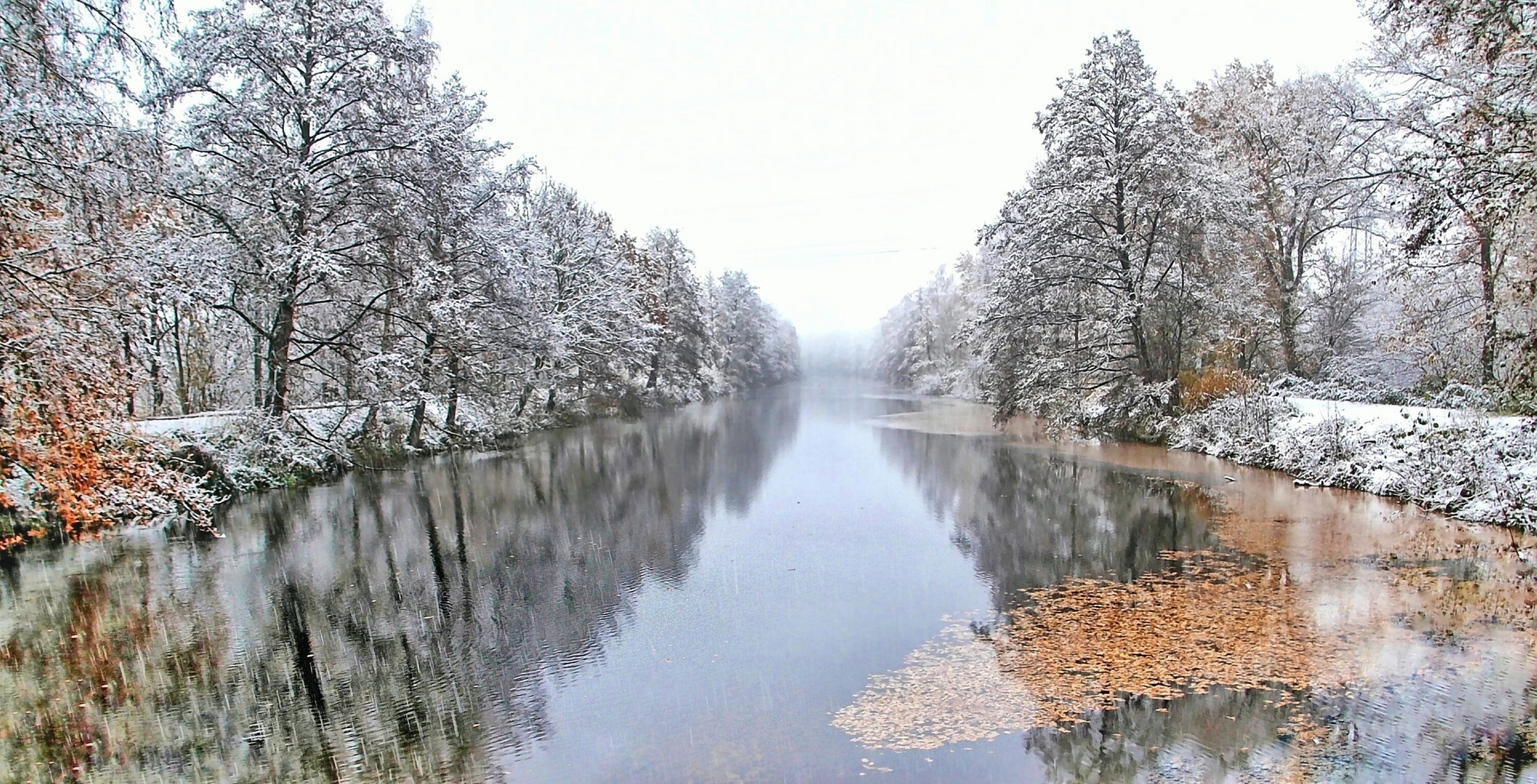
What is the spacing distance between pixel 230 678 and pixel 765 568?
577 cm

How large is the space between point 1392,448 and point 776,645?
1243 centimetres

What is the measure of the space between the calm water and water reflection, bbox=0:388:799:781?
0.04 metres

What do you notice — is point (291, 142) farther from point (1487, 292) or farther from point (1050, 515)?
point (1487, 292)

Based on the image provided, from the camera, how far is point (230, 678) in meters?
7.16

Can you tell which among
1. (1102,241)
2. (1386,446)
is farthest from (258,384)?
(1386,446)

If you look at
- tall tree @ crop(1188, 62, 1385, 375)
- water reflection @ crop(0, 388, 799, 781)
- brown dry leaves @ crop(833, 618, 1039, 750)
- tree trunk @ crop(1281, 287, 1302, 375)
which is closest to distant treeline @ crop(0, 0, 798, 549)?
water reflection @ crop(0, 388, 799, 781)

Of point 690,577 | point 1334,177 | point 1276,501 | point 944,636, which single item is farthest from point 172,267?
point 1334,177

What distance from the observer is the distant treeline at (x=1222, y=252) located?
15.9 metres

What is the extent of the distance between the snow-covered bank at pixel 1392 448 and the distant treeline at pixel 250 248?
1401cm

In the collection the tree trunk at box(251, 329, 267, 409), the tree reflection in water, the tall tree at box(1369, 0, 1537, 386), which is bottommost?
the tree reflection in water

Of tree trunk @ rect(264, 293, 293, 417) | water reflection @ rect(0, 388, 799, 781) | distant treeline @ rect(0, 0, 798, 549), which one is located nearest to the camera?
water reflection @ rect(0, 388, 799, 781)

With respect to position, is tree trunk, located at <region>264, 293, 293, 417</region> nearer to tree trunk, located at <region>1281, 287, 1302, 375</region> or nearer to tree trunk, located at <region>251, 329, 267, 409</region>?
tree trunk, located at <region>251, 329, 267, 409</region>

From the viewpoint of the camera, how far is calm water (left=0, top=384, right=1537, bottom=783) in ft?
18.3

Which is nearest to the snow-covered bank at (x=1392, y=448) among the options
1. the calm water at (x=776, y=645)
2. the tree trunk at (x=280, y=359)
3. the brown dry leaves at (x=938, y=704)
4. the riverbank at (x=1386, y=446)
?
the riverbank at (x=1386, y=446)
